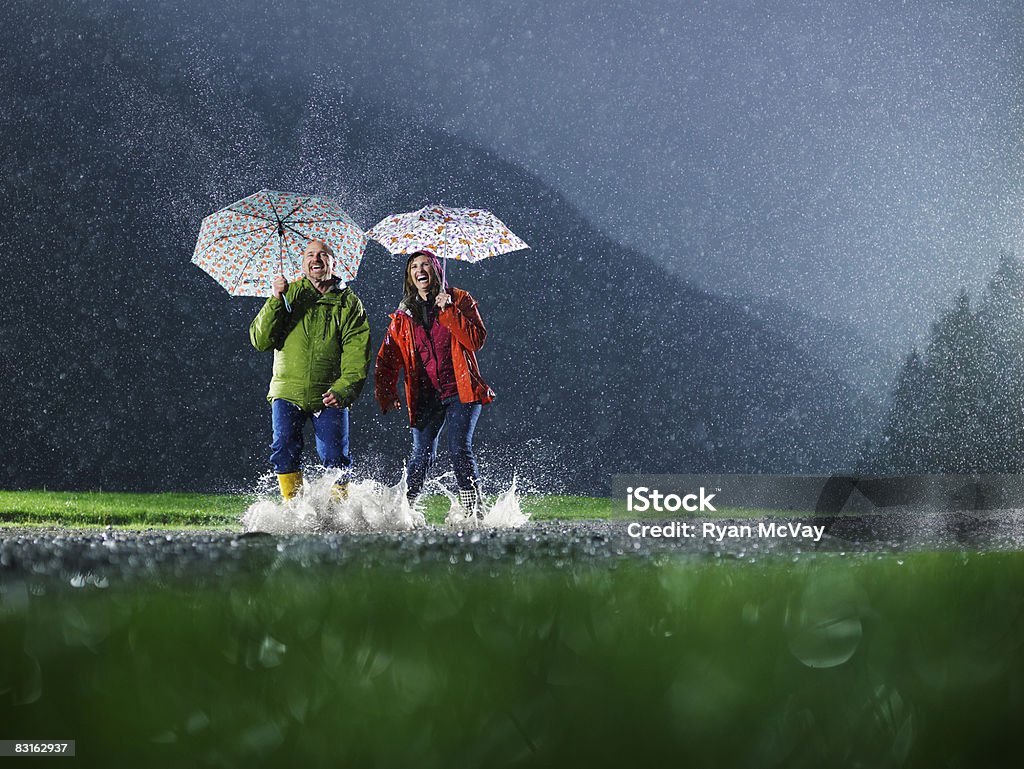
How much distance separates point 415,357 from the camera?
20.6ft

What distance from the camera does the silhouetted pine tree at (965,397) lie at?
12.8 meters

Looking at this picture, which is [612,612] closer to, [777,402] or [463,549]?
[463,549]

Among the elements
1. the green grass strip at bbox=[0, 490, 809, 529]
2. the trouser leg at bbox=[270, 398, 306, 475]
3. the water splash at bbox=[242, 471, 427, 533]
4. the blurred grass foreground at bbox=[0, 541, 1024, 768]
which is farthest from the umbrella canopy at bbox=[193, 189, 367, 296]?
the blurred grass foreground at bbox=[0, 541, 1024, 768]

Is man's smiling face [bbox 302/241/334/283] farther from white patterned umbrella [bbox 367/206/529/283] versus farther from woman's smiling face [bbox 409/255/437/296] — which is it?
woman's smiling face [bbox 409/255/437/296]

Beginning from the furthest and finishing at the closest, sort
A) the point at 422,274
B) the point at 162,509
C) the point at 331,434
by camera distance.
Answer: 1. the point at 162,509
2. the point at 422,274
3. the point at 331,434

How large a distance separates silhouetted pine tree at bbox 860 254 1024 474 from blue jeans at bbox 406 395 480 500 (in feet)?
24.9

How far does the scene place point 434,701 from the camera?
690 millimetres

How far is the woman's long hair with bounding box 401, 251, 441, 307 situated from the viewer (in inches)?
251

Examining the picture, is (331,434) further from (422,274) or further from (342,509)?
(422,274)

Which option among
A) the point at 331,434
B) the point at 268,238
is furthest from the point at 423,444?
the point at 268,238

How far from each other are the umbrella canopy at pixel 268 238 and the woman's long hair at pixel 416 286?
0.43 m

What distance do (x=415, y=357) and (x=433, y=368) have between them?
5.4 inches

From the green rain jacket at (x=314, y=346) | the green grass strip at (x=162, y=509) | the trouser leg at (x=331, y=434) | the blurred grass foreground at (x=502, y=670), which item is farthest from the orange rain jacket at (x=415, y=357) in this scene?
the blurred grass foreground at (x=502, y=670)

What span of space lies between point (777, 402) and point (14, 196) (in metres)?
11.2
